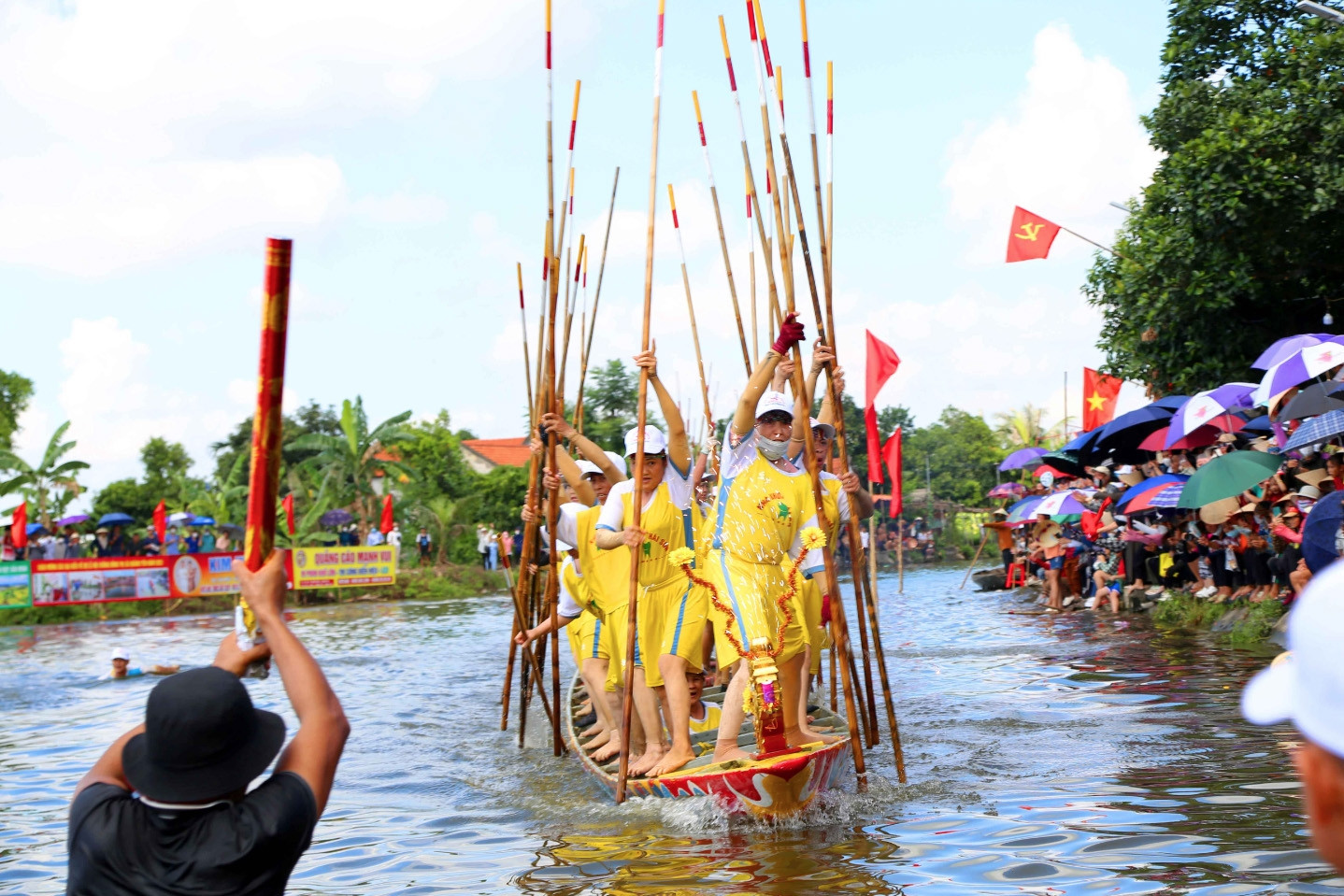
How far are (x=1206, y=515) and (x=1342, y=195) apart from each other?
4.10 m

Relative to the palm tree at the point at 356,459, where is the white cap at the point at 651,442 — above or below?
below

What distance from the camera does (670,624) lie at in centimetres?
698

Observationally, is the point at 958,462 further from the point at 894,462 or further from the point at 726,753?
the point at 726,753

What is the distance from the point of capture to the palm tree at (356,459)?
31.5 m

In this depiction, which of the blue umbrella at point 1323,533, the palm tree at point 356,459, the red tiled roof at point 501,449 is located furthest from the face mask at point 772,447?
the red tiled roof at point 501,449

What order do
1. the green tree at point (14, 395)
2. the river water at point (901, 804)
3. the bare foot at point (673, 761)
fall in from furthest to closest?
the green tree at point (14, 395) → the bare foot at point (673, 761) → the river water at point (901, 804)

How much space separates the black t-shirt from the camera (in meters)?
2.34

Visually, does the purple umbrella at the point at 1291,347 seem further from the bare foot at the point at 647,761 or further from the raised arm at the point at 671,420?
the bare foot at the point at 647,761

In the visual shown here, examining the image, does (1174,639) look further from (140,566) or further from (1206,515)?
(140,566)

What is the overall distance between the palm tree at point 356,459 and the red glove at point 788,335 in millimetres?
25819

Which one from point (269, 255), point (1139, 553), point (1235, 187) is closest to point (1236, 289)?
point (1235, 187)

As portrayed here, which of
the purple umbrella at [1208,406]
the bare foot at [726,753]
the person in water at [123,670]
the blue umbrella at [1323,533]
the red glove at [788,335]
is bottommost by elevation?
the person in water at [123,670]

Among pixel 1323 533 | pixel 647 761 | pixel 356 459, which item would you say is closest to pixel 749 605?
pixel 647 761

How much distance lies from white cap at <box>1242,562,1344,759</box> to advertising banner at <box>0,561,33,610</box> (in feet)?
A: 82.4
